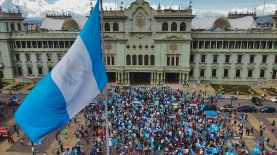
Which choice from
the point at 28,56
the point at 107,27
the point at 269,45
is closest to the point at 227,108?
the point at 269,45

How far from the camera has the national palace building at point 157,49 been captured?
5750 cm

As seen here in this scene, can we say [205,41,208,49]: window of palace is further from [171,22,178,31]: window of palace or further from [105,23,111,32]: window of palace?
[105,23,111,32]: window of palace

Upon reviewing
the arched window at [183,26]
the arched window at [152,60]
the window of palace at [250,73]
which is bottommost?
the window of palace at [250,73]

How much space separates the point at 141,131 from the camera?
105ft

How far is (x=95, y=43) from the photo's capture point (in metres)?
12.3

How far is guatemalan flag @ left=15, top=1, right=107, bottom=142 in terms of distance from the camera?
10844 mm

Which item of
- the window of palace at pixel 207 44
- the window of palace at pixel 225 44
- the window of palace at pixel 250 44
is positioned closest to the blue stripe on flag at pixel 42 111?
the window of palace at pixel 207 44

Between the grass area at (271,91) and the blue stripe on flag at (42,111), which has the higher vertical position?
the blue stripe on flag at (42,111)

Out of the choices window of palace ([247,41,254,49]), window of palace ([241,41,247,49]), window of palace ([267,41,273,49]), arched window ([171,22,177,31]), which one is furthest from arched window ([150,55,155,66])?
window of palace ([267,41,273,49])

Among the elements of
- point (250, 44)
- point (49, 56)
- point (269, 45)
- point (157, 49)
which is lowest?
point (49, 56)

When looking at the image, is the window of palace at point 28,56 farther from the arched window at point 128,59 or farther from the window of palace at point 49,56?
the arched window at point 128,59

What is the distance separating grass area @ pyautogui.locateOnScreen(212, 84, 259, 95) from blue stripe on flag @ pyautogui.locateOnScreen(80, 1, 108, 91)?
46.3m

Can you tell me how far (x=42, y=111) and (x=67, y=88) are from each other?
1579 mm

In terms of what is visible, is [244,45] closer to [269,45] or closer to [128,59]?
[269,45]
